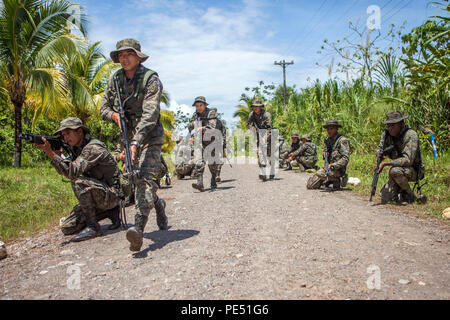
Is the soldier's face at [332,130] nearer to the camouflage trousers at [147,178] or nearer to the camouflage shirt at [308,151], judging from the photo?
the camouflage shirt at [308,151]

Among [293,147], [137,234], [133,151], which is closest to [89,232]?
[137,234]

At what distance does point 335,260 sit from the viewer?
11.4 ft

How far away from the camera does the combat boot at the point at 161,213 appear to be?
183 inches

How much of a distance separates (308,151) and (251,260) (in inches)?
389

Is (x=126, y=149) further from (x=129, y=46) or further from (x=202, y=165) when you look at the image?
(x=202, y=165)

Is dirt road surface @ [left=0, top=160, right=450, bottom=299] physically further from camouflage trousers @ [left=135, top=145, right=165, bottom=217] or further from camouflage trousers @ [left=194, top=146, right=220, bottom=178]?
camouflage trousers @ [left=194, top=146, right=220, bottom=178]

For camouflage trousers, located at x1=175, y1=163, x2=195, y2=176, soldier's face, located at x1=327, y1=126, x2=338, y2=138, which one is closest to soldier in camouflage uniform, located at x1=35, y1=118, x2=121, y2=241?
soldier's face, located at x1=327, y1=126, x2=338, y2=138

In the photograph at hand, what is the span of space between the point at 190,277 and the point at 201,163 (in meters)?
5.70

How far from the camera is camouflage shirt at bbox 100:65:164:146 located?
162 inches

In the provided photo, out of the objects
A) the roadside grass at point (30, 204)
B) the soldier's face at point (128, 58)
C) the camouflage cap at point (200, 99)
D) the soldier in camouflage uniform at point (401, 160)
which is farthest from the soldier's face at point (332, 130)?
the roadside grass at point (30, 204)

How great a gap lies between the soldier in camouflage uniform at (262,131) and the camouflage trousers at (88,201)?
5.83m

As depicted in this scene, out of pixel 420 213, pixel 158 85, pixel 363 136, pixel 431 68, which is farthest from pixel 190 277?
pixel 363 136

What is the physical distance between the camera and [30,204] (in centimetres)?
772

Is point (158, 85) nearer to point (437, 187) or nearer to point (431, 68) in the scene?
point (437, 187)
